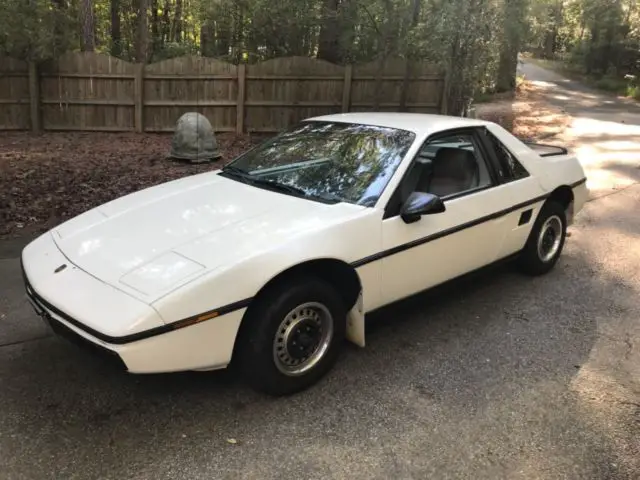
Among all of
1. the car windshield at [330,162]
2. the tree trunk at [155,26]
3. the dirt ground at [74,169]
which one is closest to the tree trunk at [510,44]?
the dirt ground at [74,169]

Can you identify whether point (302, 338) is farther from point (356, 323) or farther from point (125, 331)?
point (125, 331)

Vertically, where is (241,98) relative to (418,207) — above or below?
below

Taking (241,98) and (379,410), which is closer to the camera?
(379,410)

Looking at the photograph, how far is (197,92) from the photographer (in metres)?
12.6

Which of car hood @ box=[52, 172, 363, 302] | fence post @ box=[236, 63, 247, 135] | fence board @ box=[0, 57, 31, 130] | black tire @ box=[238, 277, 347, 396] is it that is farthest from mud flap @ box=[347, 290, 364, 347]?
fence board @ box=[0, 57, 31, 130]

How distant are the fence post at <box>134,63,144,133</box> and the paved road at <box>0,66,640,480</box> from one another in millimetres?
8645

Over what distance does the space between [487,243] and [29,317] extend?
342 cm

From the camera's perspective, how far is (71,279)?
305cm

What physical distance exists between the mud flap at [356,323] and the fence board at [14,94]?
1083 cm

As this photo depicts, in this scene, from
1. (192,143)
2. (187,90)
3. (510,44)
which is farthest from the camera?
(510,44)

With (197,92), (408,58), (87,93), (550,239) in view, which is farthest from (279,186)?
(408,58)

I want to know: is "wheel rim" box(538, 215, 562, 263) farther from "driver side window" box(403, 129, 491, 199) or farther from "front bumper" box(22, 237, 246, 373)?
"front bumper" box(22, 237, 246, 373)

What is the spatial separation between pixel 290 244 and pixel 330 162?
111 centimetres

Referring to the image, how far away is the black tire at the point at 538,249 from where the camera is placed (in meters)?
5.00
